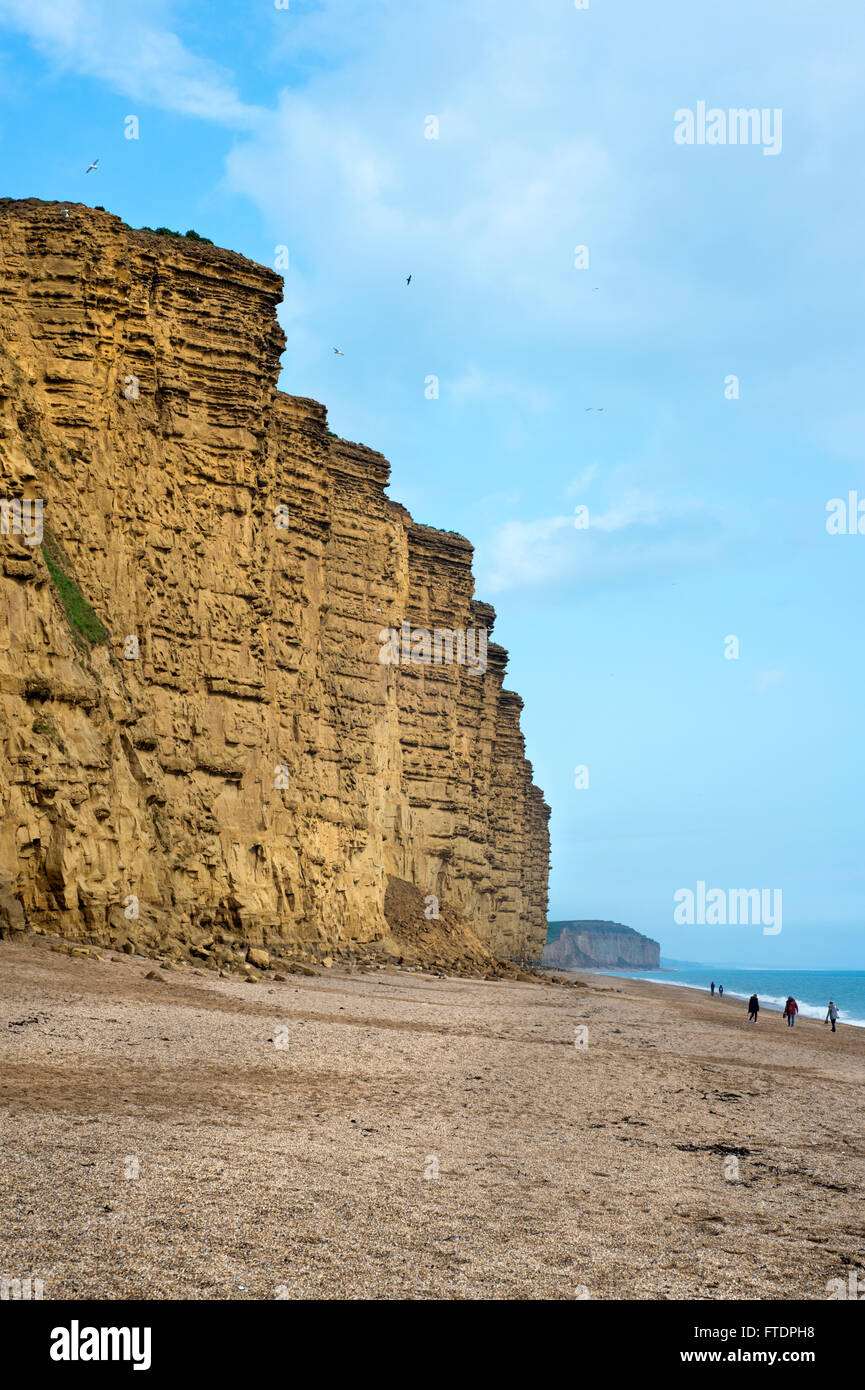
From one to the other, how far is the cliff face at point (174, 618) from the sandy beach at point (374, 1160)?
14.9 feet

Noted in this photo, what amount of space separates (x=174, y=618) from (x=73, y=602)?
426 cm

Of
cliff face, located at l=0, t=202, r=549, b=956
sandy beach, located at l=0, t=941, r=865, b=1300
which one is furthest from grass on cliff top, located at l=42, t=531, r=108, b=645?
sandy beach, located at l=0, t=941, r=865, b=1300

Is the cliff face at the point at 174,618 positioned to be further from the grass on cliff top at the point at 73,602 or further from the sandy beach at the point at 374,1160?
the sandy beach at the point at 374,1160

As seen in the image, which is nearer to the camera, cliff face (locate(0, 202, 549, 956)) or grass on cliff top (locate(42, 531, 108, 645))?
cliff face (locate(0, 202, 549, 956))

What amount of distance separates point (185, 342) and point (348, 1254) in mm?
26302

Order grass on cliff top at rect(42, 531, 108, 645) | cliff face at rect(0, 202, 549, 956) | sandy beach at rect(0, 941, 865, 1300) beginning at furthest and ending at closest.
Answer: grass on cliff top at rect(42, 531, 108, 645) < cliff face at rect(0, 202, 549, 956) < sandy beach at rect(0, 941, 865, 1300)

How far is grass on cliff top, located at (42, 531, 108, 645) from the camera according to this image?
21.7 meters

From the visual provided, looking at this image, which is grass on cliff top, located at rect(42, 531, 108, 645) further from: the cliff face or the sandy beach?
the sandy beach

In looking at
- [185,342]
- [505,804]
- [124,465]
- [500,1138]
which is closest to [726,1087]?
[500,1138]

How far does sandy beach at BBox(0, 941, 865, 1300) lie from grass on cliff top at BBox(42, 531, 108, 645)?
327 inches

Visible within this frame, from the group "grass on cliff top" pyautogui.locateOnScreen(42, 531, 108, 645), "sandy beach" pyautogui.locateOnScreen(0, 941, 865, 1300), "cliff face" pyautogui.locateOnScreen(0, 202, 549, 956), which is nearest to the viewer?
"sandy beach" pyautogui.locateOnScreen(0, 941, 865, 1300)

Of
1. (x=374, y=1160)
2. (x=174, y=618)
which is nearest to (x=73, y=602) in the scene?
(x=174, y=618)

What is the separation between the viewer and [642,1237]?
20.9 feet
